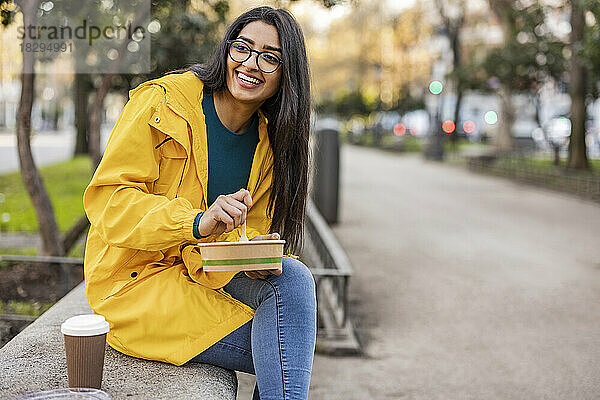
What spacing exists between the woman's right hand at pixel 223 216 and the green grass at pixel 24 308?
322 centimetres

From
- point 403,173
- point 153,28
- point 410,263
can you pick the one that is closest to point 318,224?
point 410,263

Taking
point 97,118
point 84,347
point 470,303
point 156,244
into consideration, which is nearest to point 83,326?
point 84,347

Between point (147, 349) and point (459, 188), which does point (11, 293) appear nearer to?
point (147, 349)

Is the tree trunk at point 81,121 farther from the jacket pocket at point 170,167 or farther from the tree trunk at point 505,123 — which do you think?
the jacket pocket at point 170,167

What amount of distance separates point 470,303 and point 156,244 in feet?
15.3

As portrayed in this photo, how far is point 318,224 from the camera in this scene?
8000 millimetres

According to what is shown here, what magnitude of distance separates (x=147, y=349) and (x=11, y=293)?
11.6ft

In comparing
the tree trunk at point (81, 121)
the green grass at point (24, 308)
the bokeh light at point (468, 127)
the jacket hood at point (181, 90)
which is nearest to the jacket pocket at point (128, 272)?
the jacket hood at point (181, 90)

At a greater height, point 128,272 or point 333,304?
point 128,272

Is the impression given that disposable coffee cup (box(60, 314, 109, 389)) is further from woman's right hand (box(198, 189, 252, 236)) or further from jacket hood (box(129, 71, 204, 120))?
jacket hood (box(129, 71, 204, 120))

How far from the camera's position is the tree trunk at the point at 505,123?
26.5 metres

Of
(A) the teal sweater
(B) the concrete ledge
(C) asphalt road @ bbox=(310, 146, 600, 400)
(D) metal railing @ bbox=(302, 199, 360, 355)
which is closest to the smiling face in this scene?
(A) the teal sweater

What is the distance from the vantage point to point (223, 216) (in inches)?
95.3

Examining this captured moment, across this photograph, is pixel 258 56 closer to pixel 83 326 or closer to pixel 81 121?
pixel 83 326
